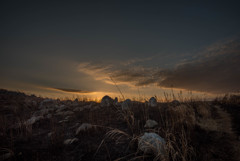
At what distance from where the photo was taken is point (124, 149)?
285 centimetres

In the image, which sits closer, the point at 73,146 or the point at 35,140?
the point at 73,146

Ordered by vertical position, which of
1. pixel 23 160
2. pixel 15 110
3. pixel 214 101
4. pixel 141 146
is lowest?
pixel 23 160

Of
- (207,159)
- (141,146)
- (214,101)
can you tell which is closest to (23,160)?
(141,146)

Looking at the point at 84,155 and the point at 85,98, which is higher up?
the point at 85,98

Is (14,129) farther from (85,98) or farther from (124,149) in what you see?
(85,98)

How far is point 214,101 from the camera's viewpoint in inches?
363

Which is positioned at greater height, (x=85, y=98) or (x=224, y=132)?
(x=85, y=98)

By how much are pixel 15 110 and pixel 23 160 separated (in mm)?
6063

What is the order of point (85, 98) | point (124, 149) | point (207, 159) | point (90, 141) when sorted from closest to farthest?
point (207, 159)
point (124, 149)
point (90, 141)
point (85, 98)

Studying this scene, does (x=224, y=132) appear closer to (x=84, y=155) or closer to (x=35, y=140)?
(x=84, y=155)

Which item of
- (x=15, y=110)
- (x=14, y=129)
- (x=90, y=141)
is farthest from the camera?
(x=15, y=110)

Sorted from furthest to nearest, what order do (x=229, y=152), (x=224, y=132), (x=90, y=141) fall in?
(x=224, y=132) < (x=90, y=141) < (x=229, y=152)

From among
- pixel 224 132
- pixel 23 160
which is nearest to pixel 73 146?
pixel 23 160

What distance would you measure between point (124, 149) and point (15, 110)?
7272 mm
